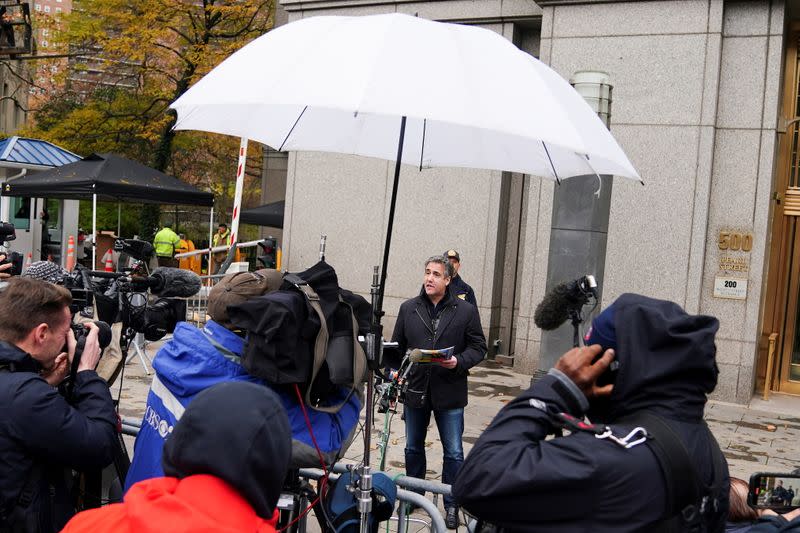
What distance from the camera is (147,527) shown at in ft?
5.77

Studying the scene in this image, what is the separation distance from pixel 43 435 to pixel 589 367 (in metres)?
1.84

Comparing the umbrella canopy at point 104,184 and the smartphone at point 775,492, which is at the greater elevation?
the umbrella canopy at point 104,184

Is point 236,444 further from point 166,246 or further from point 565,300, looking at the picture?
point 166,246

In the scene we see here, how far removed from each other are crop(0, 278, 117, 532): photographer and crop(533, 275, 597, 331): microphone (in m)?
1.66

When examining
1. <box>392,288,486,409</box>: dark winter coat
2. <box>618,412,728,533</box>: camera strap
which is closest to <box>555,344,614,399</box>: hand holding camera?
<box>618,412,728,533</box>: camera strap

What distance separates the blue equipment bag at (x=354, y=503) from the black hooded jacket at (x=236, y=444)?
173cm

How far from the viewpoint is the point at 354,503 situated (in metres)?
3.65

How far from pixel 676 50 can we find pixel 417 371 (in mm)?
7216

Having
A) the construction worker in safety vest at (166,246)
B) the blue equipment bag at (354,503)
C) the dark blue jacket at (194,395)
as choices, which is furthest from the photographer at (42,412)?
the construction worker in safety vest at (166,246)

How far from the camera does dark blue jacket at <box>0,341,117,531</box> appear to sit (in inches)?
111

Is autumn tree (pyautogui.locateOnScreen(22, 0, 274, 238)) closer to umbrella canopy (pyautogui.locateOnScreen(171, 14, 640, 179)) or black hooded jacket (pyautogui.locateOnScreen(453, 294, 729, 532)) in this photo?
umbrella canopy (pyautogui.locateOnScreen(171, 14, 640, 179))

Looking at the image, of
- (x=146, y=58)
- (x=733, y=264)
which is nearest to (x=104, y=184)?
(x=733, y=264)

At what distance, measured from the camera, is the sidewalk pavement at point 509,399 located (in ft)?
25.1

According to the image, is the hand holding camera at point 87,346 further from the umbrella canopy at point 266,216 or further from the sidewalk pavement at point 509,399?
the umbrella canopy at point 266,216
